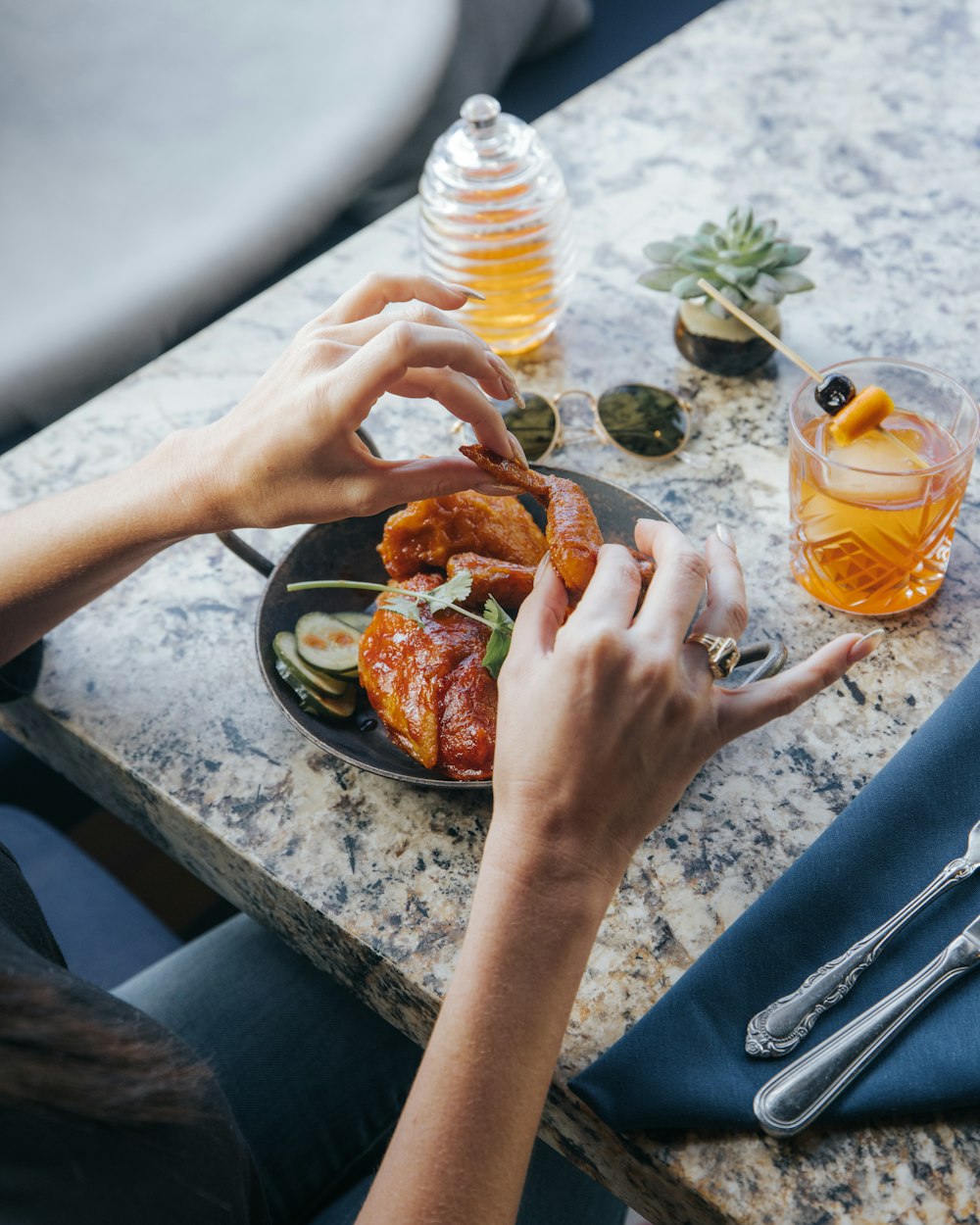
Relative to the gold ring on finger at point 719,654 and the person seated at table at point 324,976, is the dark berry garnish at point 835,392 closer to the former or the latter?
the person seated at table at point 324,976

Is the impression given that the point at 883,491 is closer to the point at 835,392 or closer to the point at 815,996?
the point at 835,392

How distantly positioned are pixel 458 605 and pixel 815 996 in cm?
52

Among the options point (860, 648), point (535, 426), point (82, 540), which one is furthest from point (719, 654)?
point (82, 540)

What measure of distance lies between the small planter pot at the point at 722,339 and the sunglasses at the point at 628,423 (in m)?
0.09

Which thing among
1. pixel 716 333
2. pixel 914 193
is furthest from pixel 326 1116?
pixel 914 193

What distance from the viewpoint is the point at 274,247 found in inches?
105

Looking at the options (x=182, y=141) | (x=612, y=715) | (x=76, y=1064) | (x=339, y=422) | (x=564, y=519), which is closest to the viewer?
(x=76, y=1064)

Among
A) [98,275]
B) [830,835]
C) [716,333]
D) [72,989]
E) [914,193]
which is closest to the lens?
[72,989]

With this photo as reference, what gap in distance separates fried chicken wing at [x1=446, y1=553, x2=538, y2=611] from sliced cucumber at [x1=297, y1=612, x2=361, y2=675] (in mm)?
138

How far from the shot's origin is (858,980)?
2.92 ft

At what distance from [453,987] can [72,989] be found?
0.30 meters

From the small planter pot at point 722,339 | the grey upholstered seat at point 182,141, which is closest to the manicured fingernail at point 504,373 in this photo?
the small planter pot at point 722,339

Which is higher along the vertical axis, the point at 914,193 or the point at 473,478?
the point at 473,478

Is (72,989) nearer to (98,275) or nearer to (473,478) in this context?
(473,478)
